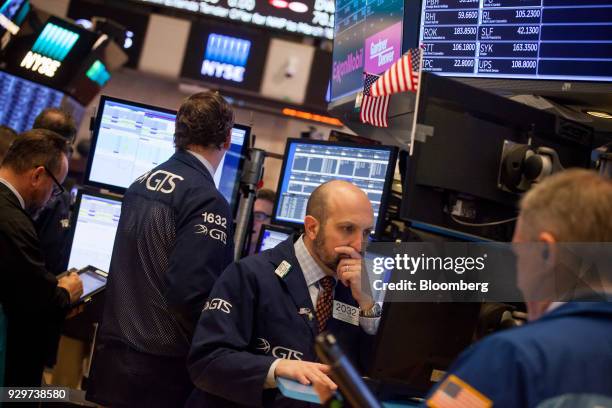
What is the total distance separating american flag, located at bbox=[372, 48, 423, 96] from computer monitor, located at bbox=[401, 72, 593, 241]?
26 millimetres

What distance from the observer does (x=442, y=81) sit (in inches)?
79.5

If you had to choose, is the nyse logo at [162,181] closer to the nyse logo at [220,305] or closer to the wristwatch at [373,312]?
the nyse logo at [220,305]

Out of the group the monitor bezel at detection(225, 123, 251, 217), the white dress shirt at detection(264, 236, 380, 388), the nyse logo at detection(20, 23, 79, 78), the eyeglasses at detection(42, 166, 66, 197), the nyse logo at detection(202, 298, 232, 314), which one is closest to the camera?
the nyse logo at detection(202, 298, 232, 314)

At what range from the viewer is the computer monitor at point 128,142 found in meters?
4.18

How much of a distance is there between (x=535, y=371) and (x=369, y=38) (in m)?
2.60

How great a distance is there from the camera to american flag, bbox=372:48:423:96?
2000 millimetres

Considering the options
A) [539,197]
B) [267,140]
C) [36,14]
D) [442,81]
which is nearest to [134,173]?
[442,81]

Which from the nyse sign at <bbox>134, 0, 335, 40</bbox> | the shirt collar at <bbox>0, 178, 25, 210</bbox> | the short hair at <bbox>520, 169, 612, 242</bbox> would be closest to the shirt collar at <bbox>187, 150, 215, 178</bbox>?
the shirt collar at <bbox>0, 178, 25, 210</bbox>

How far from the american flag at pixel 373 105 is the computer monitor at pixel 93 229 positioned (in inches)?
80.9

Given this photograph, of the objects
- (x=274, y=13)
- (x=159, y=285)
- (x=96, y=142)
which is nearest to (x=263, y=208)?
(x=96, y=142)

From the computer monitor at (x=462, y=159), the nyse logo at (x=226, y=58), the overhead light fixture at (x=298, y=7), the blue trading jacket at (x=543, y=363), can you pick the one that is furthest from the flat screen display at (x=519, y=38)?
the nyse logo at (x=226, y=58)

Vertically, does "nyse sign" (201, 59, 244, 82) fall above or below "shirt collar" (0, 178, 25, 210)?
above

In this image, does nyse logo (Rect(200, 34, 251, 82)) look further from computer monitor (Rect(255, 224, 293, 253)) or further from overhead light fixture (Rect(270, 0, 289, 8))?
computer monitor (Rect(255, 224, 293, 253))

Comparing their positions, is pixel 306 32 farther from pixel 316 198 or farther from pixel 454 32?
pixel 316 198
